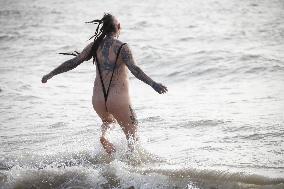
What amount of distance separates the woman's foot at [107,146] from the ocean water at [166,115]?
16cm

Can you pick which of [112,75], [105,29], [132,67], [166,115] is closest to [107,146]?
[112,75]

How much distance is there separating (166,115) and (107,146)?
2.77 metres

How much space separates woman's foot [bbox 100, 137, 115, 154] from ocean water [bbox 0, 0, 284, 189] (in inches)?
6.4

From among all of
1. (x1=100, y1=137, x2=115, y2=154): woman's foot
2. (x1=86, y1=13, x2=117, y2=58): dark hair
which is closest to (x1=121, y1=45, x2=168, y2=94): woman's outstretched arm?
(x1=86, y1=13, x2=117, y2=58): dark hair

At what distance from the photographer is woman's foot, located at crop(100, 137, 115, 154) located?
5.94 metres

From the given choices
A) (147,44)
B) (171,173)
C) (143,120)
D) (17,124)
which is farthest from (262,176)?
(147,44)

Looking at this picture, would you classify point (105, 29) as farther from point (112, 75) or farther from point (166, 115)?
point (166, 115)

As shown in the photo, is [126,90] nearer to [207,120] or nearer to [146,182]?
[146,182]

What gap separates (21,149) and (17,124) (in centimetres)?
147

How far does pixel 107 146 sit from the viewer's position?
5988 millimetres

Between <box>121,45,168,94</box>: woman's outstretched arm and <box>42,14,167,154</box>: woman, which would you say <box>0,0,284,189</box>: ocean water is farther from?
<box>121,45,168,94</box>: woman's outstretched arm

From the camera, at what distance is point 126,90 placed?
5660mm

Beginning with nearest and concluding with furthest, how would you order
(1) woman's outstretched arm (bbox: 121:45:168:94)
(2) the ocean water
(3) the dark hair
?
(1) woman's outstretched arm (bbox: 121:45:168:94) < (2) the ocean water < (3) the dark hair

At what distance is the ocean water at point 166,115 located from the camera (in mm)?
5574
